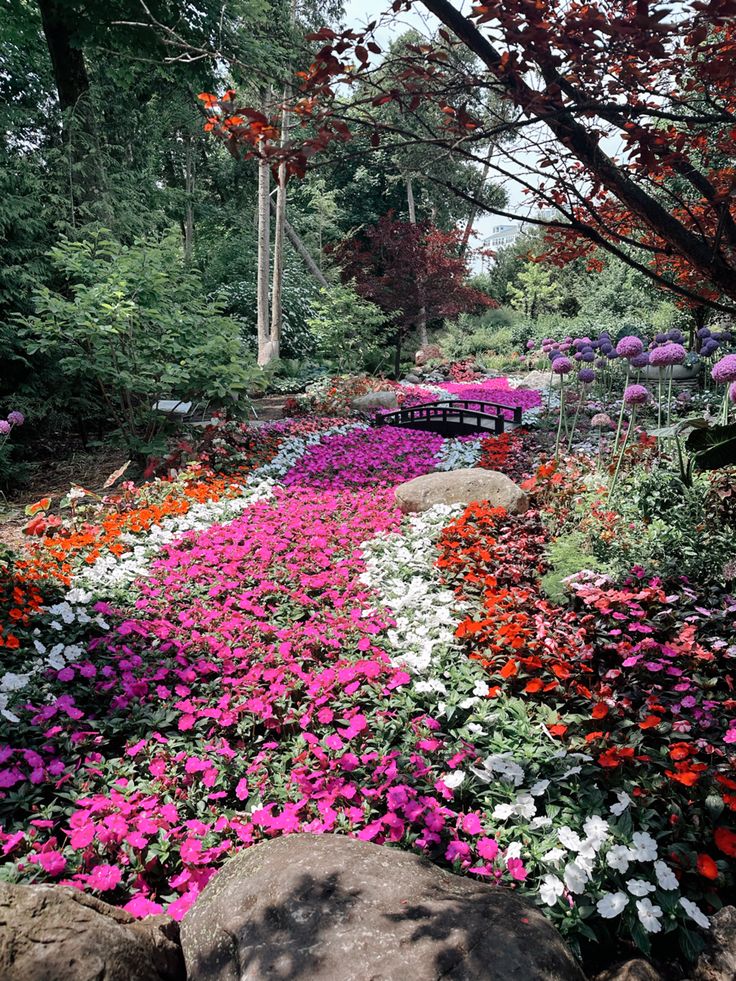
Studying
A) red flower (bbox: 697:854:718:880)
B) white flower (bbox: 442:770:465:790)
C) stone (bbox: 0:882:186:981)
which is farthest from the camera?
white flower (bbox: 442:770:465:790)

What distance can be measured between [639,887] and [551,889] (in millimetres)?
282

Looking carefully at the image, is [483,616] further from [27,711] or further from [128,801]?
[27,711]

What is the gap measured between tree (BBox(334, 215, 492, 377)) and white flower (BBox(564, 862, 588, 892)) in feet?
51.8

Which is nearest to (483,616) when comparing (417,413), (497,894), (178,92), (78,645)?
(497,894)

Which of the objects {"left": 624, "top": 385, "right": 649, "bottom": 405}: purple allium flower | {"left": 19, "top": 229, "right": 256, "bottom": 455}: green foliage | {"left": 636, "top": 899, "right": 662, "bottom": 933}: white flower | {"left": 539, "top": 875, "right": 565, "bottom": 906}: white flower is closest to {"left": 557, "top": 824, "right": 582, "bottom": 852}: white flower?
{"left": 539, "top": 875, "right": 565, "bottom": 906}: white flower

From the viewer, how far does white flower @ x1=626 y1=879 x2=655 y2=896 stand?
1893 mm

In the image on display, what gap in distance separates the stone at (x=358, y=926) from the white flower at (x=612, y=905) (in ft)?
0.91

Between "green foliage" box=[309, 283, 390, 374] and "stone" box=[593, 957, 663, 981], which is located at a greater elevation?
"green foliage" box=[309, 283, 390, 374]

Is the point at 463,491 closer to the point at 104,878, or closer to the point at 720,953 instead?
the point at 720,953

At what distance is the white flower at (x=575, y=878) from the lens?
190cm

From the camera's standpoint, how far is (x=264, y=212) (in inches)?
482

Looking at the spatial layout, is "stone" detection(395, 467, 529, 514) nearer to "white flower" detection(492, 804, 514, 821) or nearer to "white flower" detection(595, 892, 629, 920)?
"white flower" detection(492, 804, 514, 821)

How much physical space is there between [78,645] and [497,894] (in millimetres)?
2631

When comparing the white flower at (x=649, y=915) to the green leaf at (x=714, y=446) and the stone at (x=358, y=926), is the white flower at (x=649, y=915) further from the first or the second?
the green leaf at (x=714, y=446)
